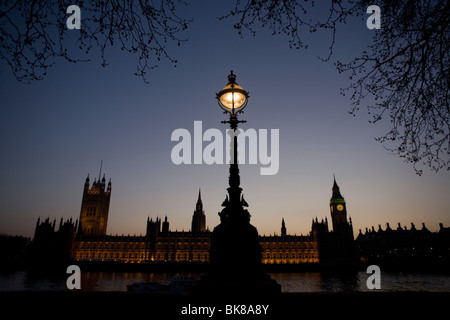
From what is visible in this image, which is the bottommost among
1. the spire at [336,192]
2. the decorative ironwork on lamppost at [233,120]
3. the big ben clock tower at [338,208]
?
the decorative ironwork on lamppost at [233,120]

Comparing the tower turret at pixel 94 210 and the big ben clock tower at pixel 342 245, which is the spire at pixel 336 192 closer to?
the big ben clock tower at pixel 342 245

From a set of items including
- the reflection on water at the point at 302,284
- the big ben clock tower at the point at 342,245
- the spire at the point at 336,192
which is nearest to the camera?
the reflection on water at the point at 302,284

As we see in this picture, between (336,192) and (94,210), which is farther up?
(336,192)

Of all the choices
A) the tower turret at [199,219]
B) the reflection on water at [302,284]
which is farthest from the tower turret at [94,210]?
the reflection on water at [302,284]

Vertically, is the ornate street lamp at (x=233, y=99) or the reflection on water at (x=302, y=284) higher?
the ornate street lamp at (x=233, y=99)

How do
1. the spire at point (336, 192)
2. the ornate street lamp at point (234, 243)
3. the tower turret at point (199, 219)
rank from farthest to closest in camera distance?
the spire at point (336, 192) → the tower turret at point (199, 219) → the ornate street lamp at point (234, 243)

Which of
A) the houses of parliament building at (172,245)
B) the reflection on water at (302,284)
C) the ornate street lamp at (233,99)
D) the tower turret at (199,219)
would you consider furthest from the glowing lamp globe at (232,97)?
the tower turret at (199,219)

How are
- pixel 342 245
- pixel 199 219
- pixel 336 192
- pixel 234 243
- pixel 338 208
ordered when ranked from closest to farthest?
pixel 234 243, pixel 342 245, pixel 199 219, pixel 338 208, pixel 336 192

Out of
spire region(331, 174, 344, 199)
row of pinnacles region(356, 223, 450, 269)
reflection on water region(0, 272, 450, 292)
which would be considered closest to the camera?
reflection on water region(0, 272, 450, 292)

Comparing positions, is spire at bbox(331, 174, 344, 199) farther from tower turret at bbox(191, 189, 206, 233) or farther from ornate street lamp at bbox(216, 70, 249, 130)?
ornate street lamp at bbox(216, 70, 249, 130)

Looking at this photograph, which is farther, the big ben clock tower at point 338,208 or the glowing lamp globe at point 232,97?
the big ben clock tower at point 338,208

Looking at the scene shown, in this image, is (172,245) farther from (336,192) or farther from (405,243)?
(405,243)

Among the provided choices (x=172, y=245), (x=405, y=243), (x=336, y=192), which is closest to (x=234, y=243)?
(x=172, y=245)

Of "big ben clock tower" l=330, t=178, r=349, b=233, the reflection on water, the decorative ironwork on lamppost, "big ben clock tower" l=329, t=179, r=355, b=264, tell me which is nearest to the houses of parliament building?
"big ben clock tower" l=329, t=179, r=355, b=264
